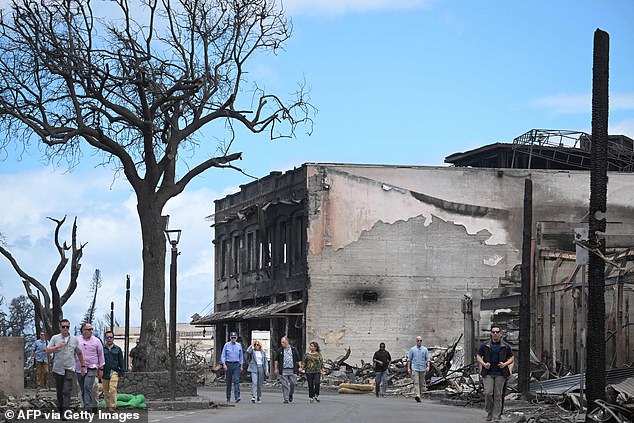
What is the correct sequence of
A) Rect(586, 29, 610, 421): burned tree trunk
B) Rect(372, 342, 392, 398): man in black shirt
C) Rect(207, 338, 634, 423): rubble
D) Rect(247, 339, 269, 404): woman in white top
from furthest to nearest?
Rect(372, 342, 392, 398): man in black shirt, Rect(247, 339, 269, 404): woman in white top, Rect(207, 338, 634, 423): rubble, Rect(586, 29, 610, 421): burned tree trunk

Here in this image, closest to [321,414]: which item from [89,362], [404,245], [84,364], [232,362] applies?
[89,362]

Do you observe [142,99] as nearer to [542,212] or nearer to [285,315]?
[285,315]

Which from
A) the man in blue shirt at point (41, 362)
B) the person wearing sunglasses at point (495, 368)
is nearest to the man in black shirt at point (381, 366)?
the man in blue shirt at point (41, 362)

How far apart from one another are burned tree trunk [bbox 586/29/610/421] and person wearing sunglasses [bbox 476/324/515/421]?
1.97 meters

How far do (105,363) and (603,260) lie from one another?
10.3 metres

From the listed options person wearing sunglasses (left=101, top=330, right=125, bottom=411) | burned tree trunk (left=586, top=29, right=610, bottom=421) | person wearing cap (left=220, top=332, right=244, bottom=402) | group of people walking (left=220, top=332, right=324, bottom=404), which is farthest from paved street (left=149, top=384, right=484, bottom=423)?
burned tree trunk (left=586, top=29, right=610, bottom=421)

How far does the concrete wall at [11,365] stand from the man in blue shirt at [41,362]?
30.5ft

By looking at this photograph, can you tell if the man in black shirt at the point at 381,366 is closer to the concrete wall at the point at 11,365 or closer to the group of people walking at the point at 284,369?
the group of people walking at the point at 284,369

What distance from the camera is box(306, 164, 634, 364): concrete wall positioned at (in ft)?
173

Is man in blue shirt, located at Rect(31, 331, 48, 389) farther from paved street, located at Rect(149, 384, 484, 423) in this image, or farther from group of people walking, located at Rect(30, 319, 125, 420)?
group of people walking, located at Rect(30, 319, 125, 420)

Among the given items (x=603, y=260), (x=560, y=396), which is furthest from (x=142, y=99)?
(x=603, y=260)

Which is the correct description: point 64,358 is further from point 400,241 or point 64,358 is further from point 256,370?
point 400,241

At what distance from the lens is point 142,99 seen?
3250 centimetres

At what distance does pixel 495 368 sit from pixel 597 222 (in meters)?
3.64
